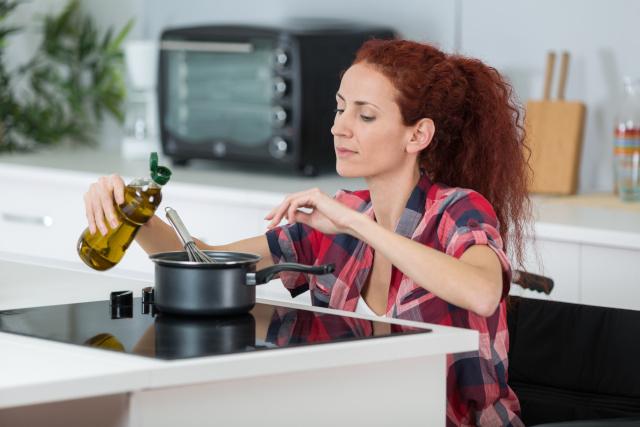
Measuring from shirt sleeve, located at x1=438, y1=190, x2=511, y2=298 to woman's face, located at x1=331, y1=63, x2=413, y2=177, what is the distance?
0.45 ft

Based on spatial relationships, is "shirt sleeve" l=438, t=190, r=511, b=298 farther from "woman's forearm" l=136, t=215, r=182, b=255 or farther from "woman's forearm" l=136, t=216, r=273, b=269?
"woman's forearm" l=136, t=215, r=182, b=255

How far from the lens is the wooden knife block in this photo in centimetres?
303

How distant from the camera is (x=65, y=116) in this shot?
430 centimetres

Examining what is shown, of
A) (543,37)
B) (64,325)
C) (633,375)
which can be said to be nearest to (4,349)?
(64,325)

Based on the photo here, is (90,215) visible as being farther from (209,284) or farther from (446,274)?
(446,274)

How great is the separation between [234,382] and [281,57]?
6.50 ft

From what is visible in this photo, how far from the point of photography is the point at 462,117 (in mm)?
1988

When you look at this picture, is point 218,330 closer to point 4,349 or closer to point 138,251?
point 4,349

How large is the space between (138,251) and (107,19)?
123cm

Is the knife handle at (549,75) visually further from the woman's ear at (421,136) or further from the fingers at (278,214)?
the fingers at (278,214)

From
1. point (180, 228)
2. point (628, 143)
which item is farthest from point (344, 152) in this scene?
point (628, 143)

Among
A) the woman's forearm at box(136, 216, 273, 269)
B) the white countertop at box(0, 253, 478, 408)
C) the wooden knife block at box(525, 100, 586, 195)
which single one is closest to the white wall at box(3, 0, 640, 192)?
the wooden knife block at box(525, 100, 586, 195)

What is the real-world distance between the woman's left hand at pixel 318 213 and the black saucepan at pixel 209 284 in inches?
7.1

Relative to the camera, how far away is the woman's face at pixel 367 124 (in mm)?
1896
